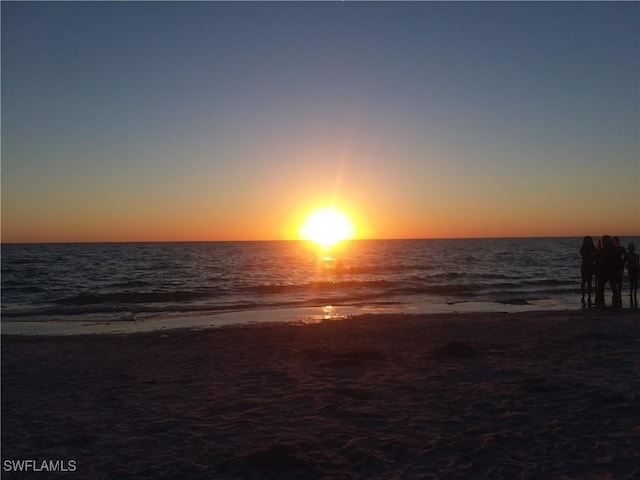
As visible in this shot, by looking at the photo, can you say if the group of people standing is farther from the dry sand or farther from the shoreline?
the dry sand

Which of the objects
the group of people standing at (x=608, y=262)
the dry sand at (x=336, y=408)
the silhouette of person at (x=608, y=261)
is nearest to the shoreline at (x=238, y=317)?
the group of people standing at (x=608, y=262)

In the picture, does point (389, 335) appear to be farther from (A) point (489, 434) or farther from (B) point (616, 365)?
(A) point (489, 434)

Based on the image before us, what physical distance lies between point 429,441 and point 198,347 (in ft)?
26.4

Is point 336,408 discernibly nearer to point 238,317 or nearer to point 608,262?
point 608,262

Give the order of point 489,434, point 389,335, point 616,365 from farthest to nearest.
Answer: point 389,335, point 616,365, point 489,434

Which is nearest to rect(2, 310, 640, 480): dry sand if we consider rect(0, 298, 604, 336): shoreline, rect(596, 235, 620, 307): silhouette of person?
rect(596, 235, 620, 307): silhouette of person

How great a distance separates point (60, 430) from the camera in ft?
22.7

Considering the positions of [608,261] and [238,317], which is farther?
[238,317]

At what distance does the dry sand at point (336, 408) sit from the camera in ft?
18.5

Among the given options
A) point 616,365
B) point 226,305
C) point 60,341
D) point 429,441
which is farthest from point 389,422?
point 226,305

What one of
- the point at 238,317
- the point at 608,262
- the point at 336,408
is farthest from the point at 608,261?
the point at 336,408

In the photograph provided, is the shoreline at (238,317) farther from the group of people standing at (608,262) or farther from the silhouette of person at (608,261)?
the silhouette of person at (608,261)

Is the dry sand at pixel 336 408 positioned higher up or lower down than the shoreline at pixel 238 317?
higher up

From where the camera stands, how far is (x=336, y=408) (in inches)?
295
